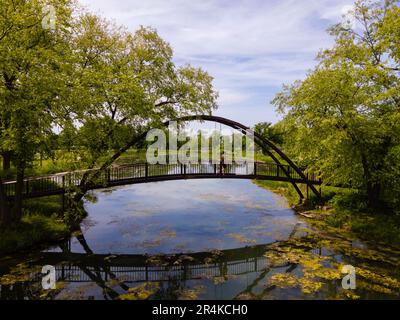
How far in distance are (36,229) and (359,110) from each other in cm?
2056

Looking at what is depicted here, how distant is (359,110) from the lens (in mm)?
19359

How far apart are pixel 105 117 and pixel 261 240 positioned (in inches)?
456

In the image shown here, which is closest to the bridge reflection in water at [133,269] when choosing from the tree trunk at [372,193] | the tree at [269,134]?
the tree trunk at [372,193]

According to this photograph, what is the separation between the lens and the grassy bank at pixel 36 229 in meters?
15.1

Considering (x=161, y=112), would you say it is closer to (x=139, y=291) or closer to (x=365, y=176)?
(x=139, y=291)

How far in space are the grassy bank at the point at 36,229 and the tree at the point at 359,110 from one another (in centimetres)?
1617

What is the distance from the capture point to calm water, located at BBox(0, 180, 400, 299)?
11.6 meters

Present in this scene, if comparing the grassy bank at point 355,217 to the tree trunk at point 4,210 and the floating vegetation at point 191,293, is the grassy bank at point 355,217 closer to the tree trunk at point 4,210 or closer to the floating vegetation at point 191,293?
the floating vegetation at point 191,293

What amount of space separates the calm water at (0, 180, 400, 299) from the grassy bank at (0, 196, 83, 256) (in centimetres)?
87

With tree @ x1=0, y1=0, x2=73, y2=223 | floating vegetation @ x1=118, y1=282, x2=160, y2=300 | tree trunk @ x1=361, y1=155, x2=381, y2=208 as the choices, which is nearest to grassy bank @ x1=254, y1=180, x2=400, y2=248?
tree trunk @ x1=361, y1=155, x2=381, y2=208

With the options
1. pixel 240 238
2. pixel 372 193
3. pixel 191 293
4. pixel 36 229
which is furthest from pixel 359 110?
pixel 36 229

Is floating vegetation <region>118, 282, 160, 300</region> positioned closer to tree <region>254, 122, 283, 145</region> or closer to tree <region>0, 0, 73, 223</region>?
tree <region>0, 0, 73, 223</region>

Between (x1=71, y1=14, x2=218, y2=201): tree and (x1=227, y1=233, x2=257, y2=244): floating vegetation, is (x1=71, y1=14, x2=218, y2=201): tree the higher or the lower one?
the higher one

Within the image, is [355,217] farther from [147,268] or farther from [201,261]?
[147,268]
